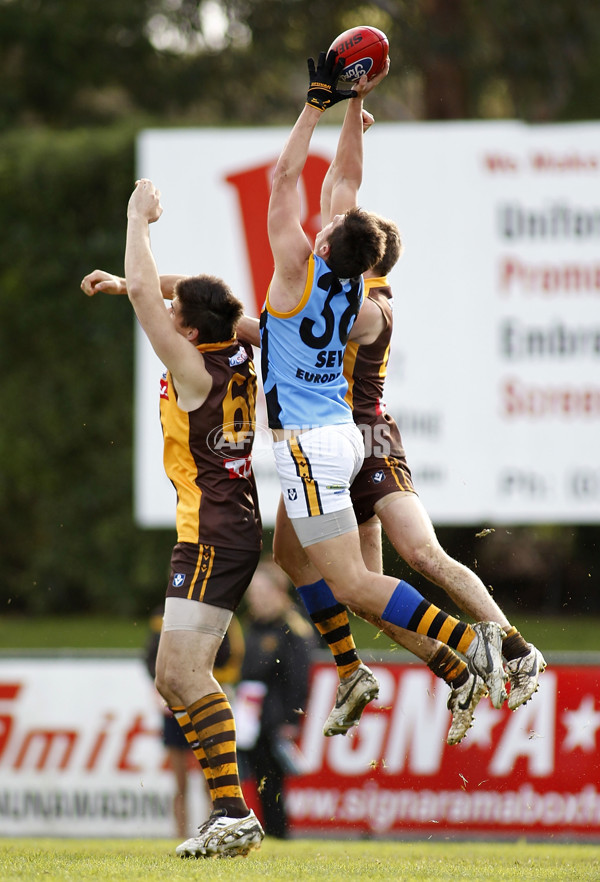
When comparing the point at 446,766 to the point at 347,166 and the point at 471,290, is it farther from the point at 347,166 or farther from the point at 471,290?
the point at 347,166

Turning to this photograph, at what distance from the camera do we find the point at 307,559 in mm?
6215

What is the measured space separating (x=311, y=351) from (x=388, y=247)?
814mm

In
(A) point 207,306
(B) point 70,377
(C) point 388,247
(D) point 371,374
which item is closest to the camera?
(A) point 207,306

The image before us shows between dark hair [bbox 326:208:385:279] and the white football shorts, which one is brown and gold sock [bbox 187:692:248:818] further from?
dark hair [bbox 326:208:385:279]

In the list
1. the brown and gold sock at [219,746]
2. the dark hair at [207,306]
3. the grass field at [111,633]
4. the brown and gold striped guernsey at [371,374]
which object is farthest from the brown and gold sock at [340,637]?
the grass field at [111,633]

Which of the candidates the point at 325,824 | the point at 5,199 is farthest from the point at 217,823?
the point at 5,199

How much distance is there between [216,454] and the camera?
5.93 meters

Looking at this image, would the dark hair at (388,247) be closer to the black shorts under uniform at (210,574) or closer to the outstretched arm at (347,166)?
the outstretched arm at (347,166)

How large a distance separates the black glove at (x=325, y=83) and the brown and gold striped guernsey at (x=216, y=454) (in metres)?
1.25

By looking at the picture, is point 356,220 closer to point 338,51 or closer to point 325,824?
point 338,51

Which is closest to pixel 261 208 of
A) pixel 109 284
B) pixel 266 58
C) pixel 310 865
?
pixel 109 284

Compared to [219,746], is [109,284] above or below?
above

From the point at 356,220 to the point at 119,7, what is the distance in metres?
15.2

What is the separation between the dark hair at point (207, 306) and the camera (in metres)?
5.85
